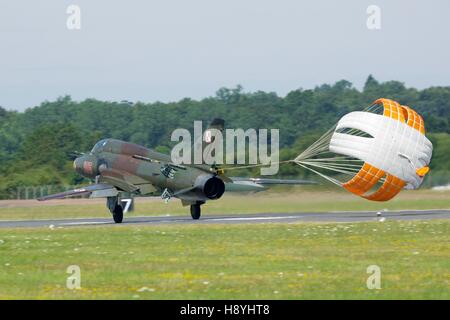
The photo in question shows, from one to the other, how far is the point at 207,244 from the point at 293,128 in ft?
284

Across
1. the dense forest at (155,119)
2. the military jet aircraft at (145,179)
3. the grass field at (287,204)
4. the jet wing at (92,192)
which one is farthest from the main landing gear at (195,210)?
the dense forest at (155,119)

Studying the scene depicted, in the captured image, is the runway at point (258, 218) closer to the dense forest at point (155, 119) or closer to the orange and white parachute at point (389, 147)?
the orange and white parachute at point (389, 147)

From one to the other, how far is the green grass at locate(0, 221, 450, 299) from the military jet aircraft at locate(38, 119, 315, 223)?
4463 mm

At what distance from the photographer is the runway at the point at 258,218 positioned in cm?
4009

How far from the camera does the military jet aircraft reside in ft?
134

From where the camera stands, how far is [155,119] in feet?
388

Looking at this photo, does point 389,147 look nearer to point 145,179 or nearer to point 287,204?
point 287,204

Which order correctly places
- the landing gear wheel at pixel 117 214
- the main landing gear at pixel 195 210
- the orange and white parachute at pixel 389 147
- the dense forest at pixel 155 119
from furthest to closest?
the dense forest at pixel 155 119
the main landing gear at pixel 195 210
the landing gear wheel at pixel 117 214
the orange and white parachute at pixel 389 147

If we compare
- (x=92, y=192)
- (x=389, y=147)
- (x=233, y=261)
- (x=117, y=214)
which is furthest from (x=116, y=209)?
(x=233, y=261)

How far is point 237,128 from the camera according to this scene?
371ft

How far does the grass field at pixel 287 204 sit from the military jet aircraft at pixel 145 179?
2776mm
